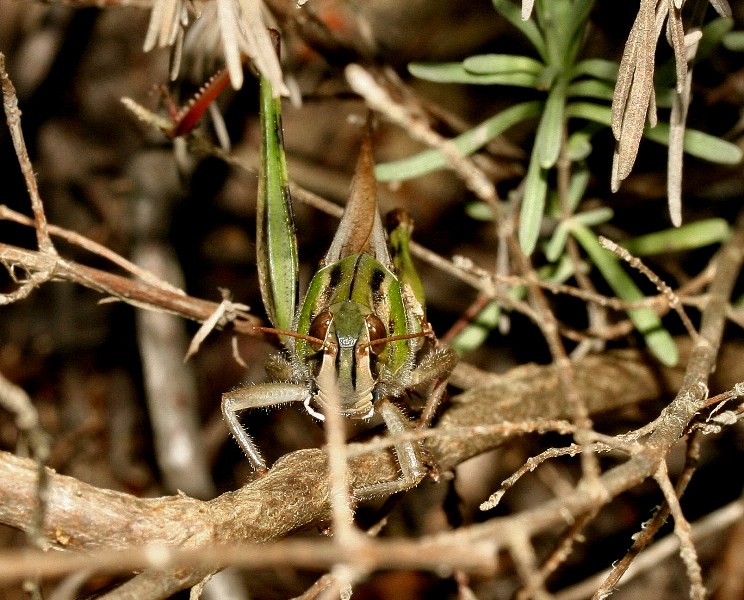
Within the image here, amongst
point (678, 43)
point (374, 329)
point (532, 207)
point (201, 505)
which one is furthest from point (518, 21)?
point (201, 505)

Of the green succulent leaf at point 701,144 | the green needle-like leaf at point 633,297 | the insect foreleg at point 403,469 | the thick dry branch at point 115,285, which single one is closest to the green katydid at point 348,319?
the insect foreleg at point 403,469

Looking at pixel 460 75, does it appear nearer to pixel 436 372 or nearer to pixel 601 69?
pixel 601 69

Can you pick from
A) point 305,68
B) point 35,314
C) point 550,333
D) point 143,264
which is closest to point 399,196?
point 305,68

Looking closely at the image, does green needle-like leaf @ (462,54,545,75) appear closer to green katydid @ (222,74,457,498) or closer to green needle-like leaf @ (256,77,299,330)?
green katydid @ (222,74,457,498)

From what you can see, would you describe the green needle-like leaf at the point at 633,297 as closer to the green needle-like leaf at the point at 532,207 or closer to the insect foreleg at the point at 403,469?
the green needle-like leaf at the point at 532,207

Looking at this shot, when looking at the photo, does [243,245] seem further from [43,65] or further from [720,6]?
[720,6]

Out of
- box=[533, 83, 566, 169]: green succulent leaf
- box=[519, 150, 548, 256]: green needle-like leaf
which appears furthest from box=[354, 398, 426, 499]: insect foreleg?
box=[533, 83, 566, 169]: green succulent leaf
